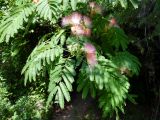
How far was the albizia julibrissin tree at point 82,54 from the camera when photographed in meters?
3.96

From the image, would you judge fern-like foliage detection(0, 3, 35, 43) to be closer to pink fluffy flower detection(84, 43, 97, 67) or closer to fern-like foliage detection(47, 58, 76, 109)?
fern-like foliage detection(47, 58, 76, 109)

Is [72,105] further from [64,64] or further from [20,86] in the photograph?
[64,64]

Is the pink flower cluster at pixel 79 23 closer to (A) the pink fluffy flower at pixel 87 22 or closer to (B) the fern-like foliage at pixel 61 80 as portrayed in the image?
(A) the pink fluffy flower at pixel 87 22

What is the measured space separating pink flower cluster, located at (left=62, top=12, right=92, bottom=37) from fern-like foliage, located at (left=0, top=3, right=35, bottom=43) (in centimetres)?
47

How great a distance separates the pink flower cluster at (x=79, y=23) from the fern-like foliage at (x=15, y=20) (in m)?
0.47

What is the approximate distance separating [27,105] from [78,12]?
1682mm

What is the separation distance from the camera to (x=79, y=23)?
4.09m

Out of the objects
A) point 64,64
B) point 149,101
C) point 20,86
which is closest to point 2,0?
point 20,86

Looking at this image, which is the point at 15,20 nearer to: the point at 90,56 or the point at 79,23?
the point at 79,23

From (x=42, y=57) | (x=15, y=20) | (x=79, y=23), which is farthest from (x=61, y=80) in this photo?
(x=15, y=20)

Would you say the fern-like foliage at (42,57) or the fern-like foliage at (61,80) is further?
the fern-like foliage at (42,57)

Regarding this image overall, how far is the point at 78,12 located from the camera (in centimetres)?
424

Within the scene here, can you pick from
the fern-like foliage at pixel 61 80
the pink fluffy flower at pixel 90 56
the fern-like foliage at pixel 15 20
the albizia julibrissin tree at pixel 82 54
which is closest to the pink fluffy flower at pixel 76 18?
the albizia julibrissin tree at pixel 82 54

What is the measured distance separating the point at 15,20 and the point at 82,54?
87 cm
